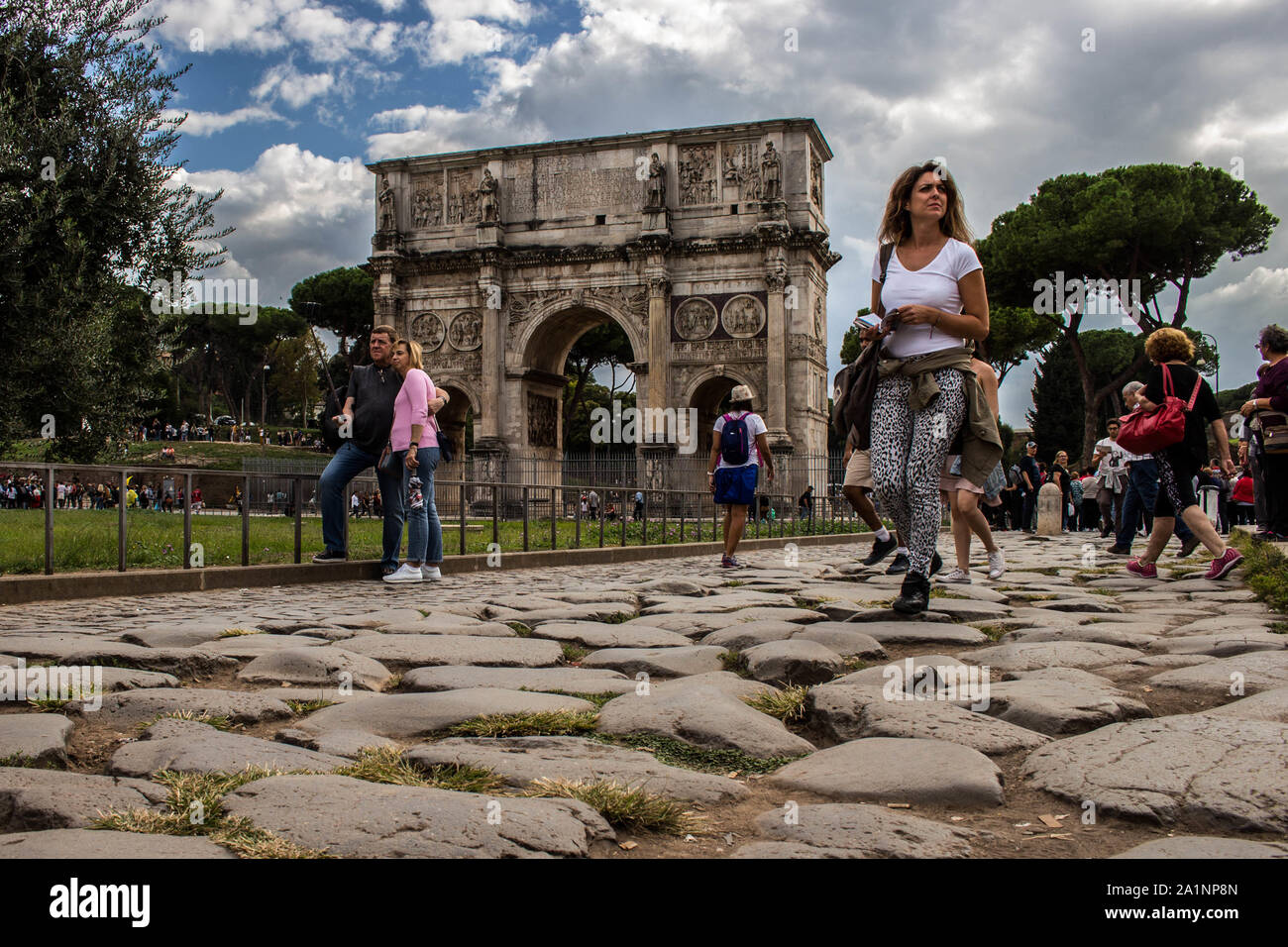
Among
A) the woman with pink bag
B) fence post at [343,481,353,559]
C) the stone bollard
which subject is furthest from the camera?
the stone bollard

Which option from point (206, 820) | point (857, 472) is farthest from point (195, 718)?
point (857, 472)

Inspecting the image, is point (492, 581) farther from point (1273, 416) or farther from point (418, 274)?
point (418, 274)

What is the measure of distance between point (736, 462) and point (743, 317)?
22.3m

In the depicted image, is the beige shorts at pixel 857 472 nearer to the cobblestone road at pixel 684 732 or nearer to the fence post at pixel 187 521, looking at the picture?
the cobblestone road at pixel 684 732

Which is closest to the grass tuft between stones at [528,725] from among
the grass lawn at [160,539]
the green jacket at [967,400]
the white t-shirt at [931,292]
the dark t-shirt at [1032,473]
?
the green jacket at [967,400]

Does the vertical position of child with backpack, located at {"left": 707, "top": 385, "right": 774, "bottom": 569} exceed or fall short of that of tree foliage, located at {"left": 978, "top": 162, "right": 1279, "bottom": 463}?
it falls short

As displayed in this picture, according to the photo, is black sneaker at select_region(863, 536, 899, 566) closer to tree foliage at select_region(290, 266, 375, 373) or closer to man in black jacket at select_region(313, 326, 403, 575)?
man in black jacket at select_region(313, 326, 403, 575)

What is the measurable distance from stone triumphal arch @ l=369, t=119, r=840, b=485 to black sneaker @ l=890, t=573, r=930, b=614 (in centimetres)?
2514

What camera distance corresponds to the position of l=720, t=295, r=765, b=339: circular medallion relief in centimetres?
3131

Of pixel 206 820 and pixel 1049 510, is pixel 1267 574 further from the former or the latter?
pixel 1049 510

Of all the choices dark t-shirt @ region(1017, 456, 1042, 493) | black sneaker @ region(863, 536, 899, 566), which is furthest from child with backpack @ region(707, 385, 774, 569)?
dark t-shirt @ region(1017, 456, 1042, 493)

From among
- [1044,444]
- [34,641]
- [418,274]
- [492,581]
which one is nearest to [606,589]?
[492,581]

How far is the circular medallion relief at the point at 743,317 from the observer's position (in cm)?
3131
